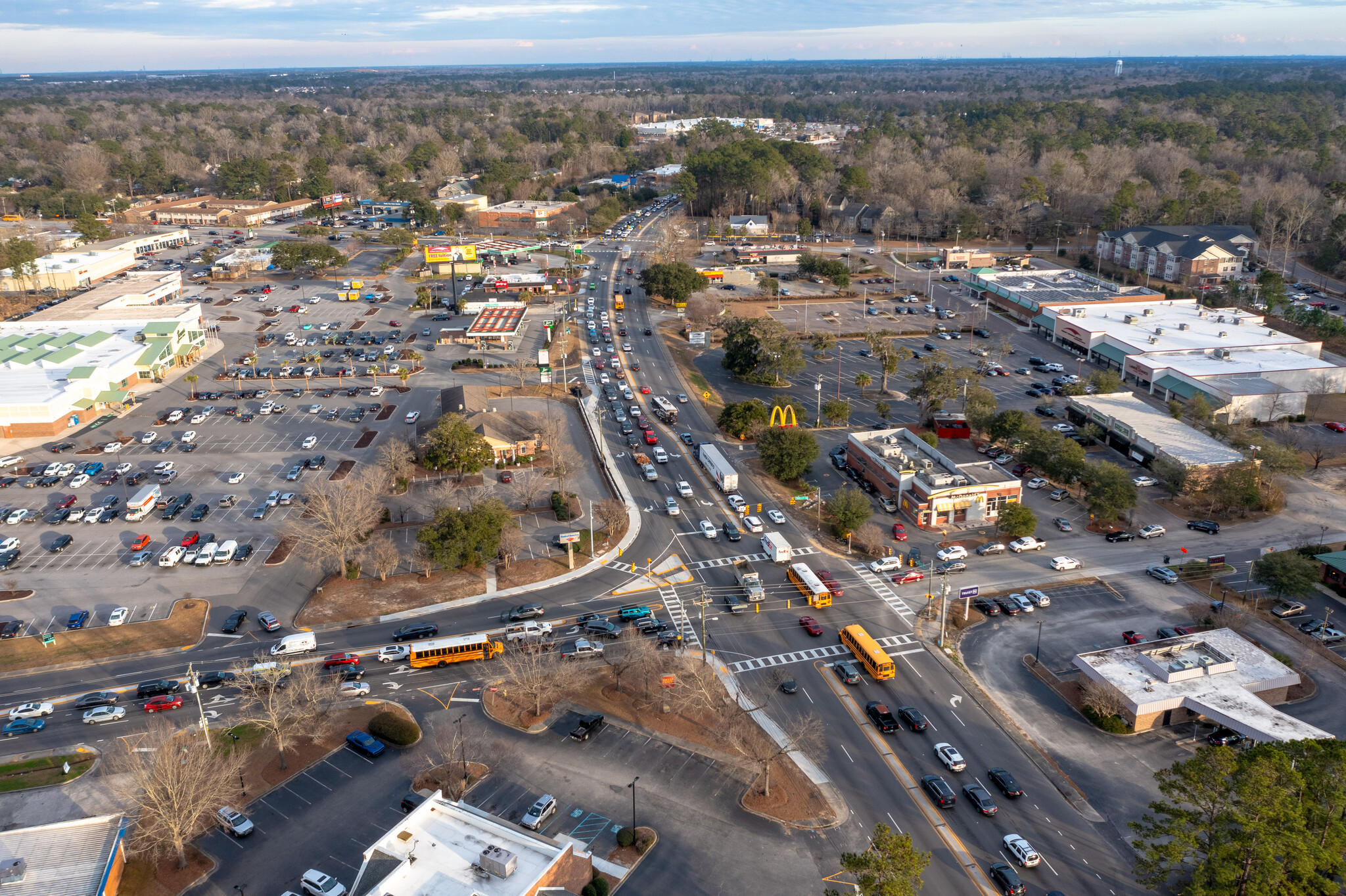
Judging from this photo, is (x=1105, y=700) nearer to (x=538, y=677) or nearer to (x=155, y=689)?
(x=538, y=677)

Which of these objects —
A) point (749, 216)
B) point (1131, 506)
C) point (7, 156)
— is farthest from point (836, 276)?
point (7, 156)

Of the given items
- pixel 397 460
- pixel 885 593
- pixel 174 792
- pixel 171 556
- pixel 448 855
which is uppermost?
pixel 397 460

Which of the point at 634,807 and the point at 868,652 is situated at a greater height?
the point at 868,652

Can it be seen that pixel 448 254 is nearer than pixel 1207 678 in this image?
No

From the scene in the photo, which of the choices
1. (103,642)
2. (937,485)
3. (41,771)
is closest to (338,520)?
(103,642)

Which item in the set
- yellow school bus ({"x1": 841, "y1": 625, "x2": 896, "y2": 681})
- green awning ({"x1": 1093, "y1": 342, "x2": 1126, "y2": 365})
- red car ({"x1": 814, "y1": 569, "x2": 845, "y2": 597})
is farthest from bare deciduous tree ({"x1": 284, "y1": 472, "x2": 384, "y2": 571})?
green awning ({"x1": 1093, "y1": 342, "x2": 1126, "y2": 365})
